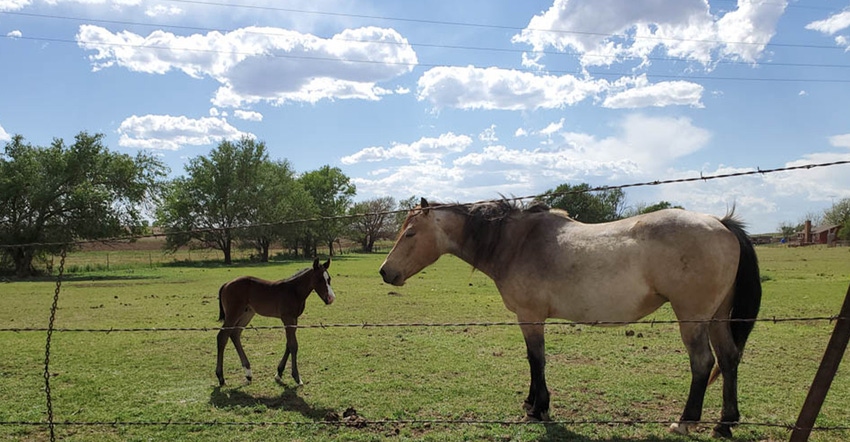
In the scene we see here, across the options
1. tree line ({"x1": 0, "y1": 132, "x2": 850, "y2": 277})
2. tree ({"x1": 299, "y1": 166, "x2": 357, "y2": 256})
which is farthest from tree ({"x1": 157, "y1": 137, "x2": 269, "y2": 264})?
tree ({"x1": 299, "y1": 166, "x2": 357, "y2": 256})

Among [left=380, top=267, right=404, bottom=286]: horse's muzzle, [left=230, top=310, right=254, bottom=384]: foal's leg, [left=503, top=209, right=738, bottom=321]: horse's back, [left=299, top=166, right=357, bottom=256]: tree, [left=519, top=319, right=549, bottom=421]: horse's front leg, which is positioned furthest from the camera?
[left=299, top=166, right=357, bottom=256]: tree

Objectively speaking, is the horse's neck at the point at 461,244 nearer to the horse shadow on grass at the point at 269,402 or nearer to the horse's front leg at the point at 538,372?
the horse's front leg at the point at 538,372

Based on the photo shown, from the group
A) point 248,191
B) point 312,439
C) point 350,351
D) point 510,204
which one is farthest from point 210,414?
point 248,191

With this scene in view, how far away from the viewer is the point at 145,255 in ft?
160

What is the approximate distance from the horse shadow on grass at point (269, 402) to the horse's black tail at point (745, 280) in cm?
436

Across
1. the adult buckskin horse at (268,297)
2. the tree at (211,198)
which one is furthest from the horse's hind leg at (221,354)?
the tree at (211,198)

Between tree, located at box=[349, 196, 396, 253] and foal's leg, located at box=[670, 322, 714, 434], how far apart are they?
5130cm

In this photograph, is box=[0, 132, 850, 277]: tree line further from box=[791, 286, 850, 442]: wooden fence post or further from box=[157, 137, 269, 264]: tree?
box=[791, 286, 850, 442]: wooden fence post

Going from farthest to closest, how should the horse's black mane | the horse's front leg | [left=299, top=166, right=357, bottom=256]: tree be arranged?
[left=299, top=166, right=357, bottom=256]: tree
the horse's black mane
the horse's front leg

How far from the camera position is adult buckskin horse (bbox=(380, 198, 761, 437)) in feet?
15.3

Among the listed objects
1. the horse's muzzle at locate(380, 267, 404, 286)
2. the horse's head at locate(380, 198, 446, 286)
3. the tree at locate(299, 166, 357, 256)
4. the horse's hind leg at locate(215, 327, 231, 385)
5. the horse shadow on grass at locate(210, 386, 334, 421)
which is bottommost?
the horse shadow on grass at locate(210, 386, 334, 421)

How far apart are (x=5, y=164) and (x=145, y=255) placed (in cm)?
1955

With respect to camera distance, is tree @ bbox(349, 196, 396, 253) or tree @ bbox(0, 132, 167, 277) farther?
tree @ bbox(349, 196, 396, 253)

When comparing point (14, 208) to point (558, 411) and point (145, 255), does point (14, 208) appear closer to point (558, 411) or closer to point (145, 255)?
point (145, 255)
